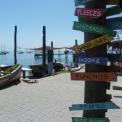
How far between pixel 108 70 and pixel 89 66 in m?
0.34

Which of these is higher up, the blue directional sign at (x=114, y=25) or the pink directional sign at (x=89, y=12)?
the pink directional sign at (x=89, y=12)

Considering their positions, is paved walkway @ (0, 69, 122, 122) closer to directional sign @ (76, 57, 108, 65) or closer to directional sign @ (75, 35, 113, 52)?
directional sign @ (76, 57, 108, 65)

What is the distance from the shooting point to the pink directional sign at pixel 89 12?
7.07 ft

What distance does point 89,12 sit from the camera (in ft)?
7.22

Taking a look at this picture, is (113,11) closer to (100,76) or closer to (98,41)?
(98,41)

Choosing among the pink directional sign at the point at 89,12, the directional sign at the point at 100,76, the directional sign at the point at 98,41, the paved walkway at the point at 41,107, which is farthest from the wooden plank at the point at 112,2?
the paved walkway at the point at 41,107

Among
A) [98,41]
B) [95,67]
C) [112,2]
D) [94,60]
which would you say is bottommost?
[95,67]

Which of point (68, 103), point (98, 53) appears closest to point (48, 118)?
point (68, 103)

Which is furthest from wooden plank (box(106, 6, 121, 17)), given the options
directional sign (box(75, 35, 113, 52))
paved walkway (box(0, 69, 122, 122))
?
paved walkway (box(0, 69, 122, 122))

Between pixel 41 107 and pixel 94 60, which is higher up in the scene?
pixel 94 60

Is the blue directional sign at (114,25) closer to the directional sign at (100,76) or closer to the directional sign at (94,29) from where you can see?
the directional sign at (94,29)

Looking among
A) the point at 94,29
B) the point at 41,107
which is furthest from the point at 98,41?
the point at 41,107

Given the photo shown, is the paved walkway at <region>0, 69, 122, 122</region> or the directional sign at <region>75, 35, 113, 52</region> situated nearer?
the directional sign at <region>75, 35, 113, 52</region>

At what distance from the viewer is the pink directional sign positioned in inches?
84.9
